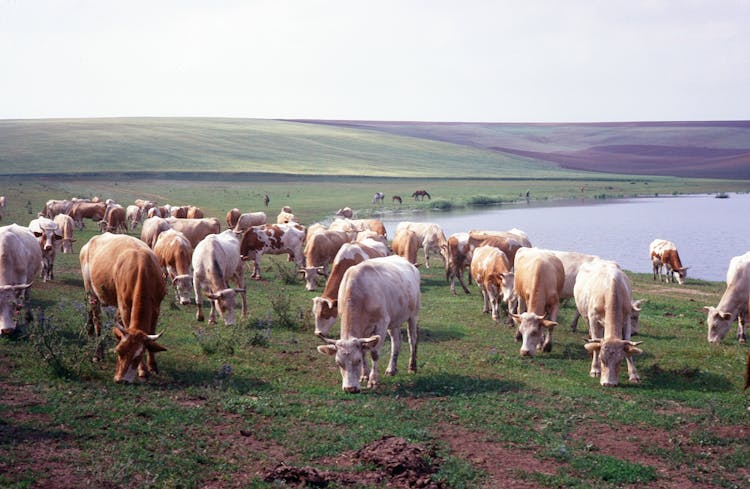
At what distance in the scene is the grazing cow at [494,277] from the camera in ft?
59.2

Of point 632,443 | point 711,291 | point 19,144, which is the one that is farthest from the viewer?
point 19,144

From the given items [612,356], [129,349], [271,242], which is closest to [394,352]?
[612,356]

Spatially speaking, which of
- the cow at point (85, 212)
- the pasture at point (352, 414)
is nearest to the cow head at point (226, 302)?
the pasture at point (352, 414)

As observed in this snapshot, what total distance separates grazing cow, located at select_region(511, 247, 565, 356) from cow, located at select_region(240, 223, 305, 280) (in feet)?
39.0

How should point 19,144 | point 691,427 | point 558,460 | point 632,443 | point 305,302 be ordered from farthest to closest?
1. point 19,144
2. point 305,302
3. point 691,427
4. point 632,443
5. point 558,460

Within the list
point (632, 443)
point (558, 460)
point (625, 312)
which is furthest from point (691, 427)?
point (625, 312)

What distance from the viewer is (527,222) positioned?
56.5 meters

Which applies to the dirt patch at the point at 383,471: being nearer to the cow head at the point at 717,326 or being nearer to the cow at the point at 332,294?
the cow at the point at 332,294

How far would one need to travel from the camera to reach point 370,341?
11.2 metres

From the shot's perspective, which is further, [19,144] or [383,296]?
[19,144]

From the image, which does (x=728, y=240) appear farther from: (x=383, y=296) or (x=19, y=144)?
(x=19, y=144)

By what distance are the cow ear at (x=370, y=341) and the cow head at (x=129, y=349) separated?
10.5 ft

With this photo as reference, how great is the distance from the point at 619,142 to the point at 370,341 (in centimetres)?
15658

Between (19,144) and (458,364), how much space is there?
95.7m
